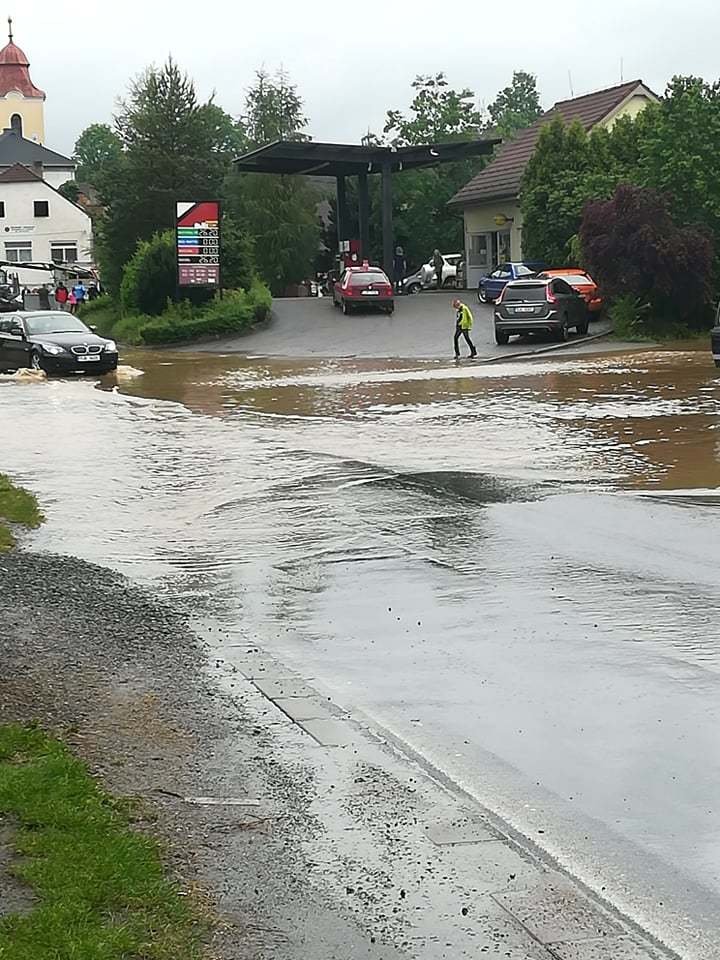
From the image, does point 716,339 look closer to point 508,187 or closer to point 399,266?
point 508,187

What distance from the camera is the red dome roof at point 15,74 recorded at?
136 m

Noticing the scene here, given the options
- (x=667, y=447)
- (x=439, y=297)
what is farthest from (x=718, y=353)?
(x=439, y=297)

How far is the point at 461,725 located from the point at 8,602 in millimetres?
3766

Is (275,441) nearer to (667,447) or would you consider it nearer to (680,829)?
(667,447)

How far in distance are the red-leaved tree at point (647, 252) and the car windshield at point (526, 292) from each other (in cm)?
245

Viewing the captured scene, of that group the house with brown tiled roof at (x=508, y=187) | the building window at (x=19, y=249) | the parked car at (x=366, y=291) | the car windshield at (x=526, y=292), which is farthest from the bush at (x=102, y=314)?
the building window at (x=19, y=249)

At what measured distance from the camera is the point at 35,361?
31.2 meters

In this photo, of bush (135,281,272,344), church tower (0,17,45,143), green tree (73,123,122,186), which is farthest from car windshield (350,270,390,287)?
green tree (73,123,122,186)

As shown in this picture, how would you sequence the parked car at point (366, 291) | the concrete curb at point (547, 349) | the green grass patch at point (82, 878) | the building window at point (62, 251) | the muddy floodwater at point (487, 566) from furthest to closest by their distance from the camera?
the building window at point (62, 251), the parked car at point (366, 291), the concrete curb at point (547, 349), the muddy floodwater at point (487, 566), the green grass patch at point (82, 878)

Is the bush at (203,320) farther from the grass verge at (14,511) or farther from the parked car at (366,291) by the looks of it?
the grass verge at (14,511)

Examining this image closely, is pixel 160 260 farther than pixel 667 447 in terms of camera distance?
Yes

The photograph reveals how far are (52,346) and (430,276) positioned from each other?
3373 centimetres

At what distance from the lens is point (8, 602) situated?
9586 millimetres

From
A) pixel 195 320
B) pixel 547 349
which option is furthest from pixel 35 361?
pixel 195 320
